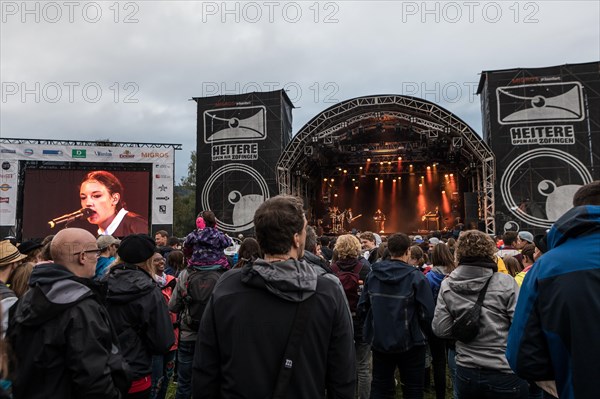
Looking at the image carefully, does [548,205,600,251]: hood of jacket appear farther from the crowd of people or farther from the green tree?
the green tree

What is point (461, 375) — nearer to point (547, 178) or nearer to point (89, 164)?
point (547, 178)

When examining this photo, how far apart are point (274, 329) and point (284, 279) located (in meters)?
0.19

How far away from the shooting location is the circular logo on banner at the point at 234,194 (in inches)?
634

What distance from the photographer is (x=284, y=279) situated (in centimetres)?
147

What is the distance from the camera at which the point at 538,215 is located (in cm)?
1389

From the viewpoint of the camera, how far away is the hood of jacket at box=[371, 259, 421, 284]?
3115 millimetres

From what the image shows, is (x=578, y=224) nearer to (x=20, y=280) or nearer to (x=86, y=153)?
(x=20, y=280)

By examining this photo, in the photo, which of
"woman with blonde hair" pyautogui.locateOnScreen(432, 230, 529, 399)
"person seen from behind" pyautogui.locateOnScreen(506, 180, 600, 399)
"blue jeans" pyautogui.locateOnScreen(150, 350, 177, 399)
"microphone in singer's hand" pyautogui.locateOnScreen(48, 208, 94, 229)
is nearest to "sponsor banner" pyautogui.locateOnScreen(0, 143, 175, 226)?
"microphone in singer's hand" pyautogui.locateOnScreen(48, 208, 94, 229)

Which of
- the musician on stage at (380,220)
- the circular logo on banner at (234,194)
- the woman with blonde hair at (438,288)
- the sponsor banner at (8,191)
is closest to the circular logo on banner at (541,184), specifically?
the musician on stage at (380,220)

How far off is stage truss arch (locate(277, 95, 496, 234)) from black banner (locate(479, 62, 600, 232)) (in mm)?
773

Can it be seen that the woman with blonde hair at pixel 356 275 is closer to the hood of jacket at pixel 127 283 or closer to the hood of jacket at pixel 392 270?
the hood of jacket at pixel 392 270

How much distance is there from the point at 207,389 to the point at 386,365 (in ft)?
6.44

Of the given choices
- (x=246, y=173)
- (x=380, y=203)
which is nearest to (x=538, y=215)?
(x=380, y=203)

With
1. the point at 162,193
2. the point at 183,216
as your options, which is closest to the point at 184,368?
the point at 162,193
